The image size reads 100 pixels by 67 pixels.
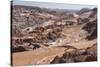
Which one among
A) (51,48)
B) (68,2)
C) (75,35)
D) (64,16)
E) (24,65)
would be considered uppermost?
(68,2)

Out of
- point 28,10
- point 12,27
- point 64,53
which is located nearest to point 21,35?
point 12,27

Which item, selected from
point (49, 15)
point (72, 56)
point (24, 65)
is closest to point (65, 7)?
point (49, 15)

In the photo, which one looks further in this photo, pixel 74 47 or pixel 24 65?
pixel 74 47

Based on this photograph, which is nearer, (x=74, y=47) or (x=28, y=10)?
(x=28, y=10)

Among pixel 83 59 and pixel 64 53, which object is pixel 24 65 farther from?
pixel 83 59

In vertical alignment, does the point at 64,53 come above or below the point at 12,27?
below

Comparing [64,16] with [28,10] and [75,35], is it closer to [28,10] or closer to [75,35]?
[75,35]
